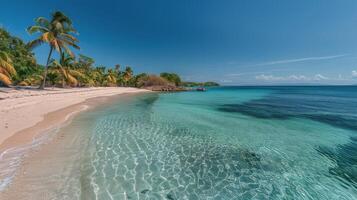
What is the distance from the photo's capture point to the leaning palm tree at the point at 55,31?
70.5ft

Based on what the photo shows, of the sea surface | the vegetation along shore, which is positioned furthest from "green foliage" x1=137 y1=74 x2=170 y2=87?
the sea surface

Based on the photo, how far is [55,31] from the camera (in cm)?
2314

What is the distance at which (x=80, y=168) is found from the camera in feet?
15.7

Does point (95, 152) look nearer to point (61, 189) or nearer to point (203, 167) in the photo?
point (61, 189)

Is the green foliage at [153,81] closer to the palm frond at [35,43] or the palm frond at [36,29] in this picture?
the palm frond at [36,29]

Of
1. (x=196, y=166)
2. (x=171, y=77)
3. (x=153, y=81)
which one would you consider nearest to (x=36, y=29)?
(x=196, y=166)

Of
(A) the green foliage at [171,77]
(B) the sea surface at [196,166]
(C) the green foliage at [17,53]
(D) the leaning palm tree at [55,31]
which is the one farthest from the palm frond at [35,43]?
(A) the green foliage at [171,77]

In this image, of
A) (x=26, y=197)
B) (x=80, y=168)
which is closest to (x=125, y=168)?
(x=80, y=168)

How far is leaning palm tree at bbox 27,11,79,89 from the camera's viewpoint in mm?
21484

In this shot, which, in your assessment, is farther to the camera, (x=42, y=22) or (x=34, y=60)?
(x=34, y=60)

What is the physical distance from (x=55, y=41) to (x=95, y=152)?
2294 cm

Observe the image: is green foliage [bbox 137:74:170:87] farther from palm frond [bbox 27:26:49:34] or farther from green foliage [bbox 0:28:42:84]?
palm frond [bbox 27:26:49:34]

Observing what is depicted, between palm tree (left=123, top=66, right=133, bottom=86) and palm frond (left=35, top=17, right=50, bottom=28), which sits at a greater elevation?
palm frond (left=35, top=17, right=50, bottom=28)

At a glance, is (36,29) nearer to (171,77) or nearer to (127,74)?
(127,74)
